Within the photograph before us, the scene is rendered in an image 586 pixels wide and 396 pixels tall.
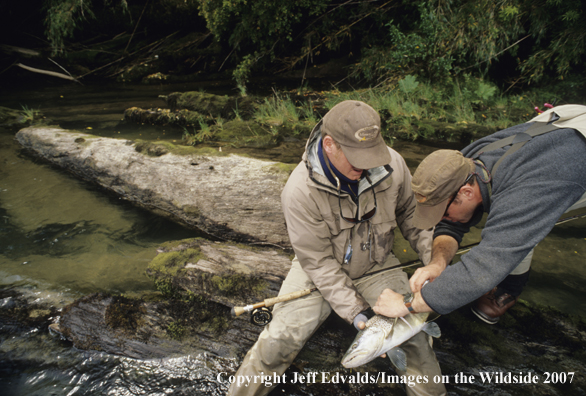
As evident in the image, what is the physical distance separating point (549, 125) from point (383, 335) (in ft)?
5.20

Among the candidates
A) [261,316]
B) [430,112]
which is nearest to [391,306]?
[261,316]

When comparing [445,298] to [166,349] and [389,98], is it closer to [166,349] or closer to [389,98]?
[166,349]

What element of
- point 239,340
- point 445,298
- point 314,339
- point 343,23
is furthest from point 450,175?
point 343,23

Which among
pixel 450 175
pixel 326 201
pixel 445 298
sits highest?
pixel 450 175

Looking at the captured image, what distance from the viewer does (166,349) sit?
3010 mm

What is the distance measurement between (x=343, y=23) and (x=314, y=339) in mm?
11037

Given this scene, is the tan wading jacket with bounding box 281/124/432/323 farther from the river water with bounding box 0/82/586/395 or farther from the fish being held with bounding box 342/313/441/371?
the river water with bounding box 0/82/586/395

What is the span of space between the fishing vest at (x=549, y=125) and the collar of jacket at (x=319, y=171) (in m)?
0.67

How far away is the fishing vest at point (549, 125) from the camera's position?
6.07 ft

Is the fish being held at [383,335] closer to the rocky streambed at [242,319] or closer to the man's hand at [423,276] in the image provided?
the man's hand at [423,276]

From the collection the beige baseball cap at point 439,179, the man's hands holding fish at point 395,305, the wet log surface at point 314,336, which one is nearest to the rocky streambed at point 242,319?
the wet log surface at point 314,336

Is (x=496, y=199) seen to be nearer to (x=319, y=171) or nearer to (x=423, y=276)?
(x=423, y=276)

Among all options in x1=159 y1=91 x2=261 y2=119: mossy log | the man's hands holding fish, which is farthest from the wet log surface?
x1=159 y1=91 x2=261 y2=119: mossy log

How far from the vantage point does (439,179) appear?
7.00ft
